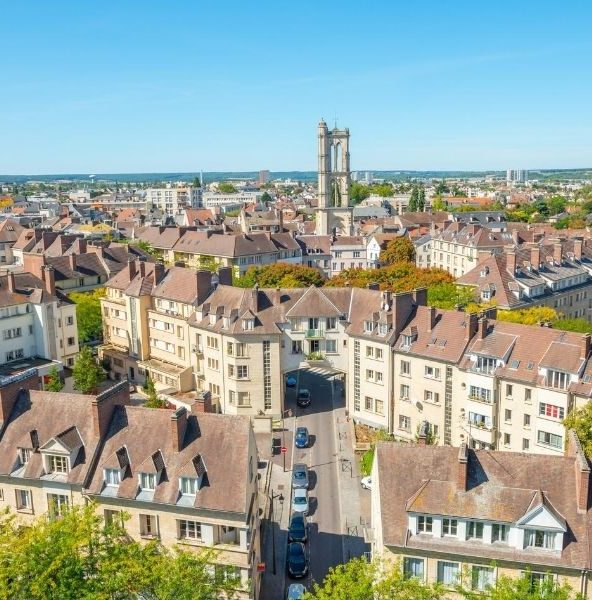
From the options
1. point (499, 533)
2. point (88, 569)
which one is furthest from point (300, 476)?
point (88, 569)

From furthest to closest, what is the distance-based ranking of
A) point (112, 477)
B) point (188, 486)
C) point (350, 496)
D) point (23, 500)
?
1. point (350, 496)
2. point (23, 500)
3. point (112, 477)
4. point (188, 486)

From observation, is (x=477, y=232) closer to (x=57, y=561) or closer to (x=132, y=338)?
(x=132, y=338)

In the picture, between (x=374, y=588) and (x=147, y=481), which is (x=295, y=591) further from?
(x=374, y=588)

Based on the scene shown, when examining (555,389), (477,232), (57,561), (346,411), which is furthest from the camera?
(477,232)

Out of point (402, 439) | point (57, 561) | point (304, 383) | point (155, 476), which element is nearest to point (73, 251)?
point (304, 383)

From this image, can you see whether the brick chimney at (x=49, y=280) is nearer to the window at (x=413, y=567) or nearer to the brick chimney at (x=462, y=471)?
the window at (x=413, y=567)

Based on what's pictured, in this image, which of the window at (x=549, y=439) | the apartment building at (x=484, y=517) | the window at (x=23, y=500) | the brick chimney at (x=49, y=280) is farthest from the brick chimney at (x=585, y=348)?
the brick chimney at (x=49, y=280)
